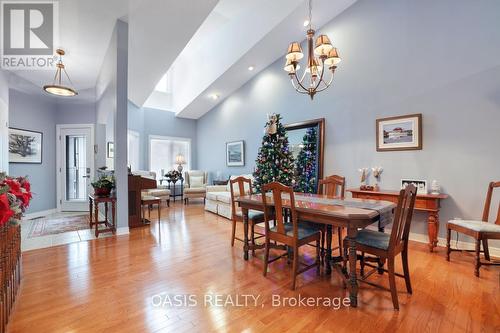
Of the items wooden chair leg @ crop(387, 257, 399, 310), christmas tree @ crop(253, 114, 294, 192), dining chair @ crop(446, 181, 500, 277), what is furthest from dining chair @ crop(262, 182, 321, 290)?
christmas tree @ crop(253, 114, 294, 192)

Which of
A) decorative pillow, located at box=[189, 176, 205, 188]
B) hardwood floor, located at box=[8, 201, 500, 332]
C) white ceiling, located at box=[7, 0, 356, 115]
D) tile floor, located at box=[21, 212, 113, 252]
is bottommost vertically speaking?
hardwood floor, located at box=[8, 201, 500, 332]

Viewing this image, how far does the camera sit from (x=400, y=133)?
3.68m

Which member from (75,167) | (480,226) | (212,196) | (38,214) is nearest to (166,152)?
(75,167)

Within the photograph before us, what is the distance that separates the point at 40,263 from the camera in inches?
106

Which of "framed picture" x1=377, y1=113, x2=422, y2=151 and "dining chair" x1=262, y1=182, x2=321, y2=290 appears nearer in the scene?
"dining chair" x1=262, y1=182, x2=321, y2=290

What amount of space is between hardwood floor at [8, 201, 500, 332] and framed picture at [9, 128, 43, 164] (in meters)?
3.22

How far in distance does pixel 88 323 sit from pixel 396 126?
4.49 meters

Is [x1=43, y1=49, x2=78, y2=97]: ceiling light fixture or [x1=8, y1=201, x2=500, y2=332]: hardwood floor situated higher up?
[x1=43, y1=49, x2=78, y2=97]: ceiling light fixture

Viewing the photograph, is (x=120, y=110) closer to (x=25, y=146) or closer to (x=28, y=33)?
(x=28, y=33)

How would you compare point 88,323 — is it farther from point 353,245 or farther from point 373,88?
point 373,88

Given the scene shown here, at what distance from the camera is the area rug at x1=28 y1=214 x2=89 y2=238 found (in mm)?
3986

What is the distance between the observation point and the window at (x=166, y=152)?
764 cm

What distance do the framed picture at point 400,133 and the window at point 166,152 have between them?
20.6 ft

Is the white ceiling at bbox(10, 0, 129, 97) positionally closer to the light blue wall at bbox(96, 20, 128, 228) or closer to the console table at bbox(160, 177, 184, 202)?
the light blue wall at bbox(96, 20, 128, 228)
